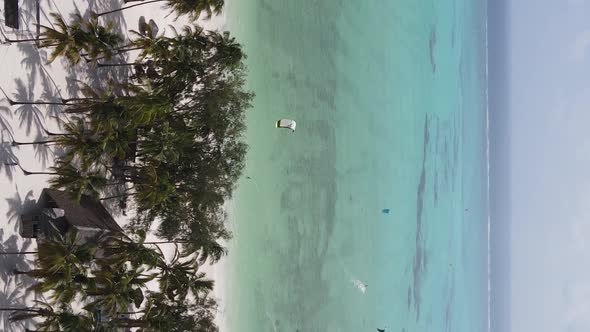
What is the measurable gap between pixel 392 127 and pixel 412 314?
13085mm

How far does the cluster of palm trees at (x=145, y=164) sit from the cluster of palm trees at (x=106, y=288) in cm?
4

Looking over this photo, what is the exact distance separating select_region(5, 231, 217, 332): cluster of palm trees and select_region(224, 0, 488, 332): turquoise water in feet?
21.6

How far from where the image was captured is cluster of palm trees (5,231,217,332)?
1360 cm

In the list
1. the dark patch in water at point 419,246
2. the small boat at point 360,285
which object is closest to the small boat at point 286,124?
the small boat at point 360,285

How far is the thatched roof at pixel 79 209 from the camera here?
15.9 m

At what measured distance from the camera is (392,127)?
120 ft

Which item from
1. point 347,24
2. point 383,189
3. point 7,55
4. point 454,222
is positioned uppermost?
point 347,24

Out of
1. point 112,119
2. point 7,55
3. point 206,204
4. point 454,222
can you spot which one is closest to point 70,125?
point 112,119

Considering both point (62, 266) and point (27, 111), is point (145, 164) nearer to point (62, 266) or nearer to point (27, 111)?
point (27, 111)

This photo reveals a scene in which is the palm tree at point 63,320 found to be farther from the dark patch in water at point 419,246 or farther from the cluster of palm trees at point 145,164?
the dark patch in water at point 419,246

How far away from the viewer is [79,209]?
16.4 meters

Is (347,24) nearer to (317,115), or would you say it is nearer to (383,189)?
(317,115)

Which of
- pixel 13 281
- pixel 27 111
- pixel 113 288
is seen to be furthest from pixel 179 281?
pixel 27 111

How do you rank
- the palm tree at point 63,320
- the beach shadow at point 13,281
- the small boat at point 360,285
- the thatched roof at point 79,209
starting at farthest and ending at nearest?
the small boat at point 360,285 < the thatched roof at point 79,209 < the beach shadow at point 13,281 < the palm tree at point 63,320
